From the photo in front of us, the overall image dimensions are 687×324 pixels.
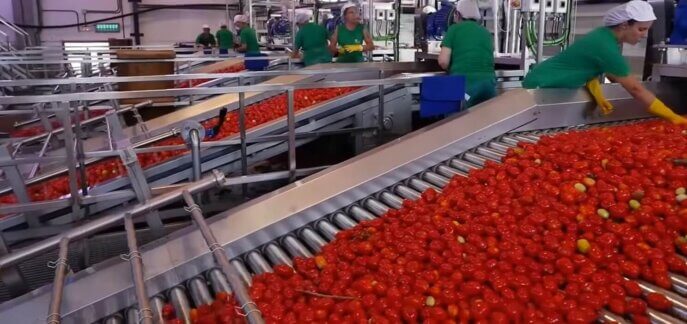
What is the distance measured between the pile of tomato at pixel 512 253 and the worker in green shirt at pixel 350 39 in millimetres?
4189

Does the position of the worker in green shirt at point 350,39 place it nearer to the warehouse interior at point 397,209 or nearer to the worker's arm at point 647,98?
the warehouse interior at point 397,209

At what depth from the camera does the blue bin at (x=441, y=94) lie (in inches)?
143

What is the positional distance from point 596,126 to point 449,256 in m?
2.11

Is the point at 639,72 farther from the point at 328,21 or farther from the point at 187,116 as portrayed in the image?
the point at 328,21

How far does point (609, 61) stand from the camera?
3.28m

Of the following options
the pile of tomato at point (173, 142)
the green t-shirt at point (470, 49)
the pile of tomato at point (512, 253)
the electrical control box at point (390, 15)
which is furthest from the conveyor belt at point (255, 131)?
the electrical control box at point (390, 15)

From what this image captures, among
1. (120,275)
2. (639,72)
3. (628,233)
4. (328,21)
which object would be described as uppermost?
(328,21)

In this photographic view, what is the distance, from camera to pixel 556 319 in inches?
64.1

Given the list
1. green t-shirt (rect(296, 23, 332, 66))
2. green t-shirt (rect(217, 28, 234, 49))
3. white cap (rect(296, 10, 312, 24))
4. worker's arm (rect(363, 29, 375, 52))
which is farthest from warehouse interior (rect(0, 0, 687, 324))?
green t-shirt (rect(217, 28, 234, 49))

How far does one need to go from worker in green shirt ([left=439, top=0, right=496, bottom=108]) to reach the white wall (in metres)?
11.4

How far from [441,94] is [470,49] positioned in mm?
861

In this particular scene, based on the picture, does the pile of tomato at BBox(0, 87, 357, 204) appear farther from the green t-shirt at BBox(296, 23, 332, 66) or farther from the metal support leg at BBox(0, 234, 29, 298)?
the green t-shirt at BBox(296, 23, 332, 66)

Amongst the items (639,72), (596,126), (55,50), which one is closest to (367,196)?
(596,126)

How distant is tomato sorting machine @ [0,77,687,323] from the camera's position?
201 centimetres
